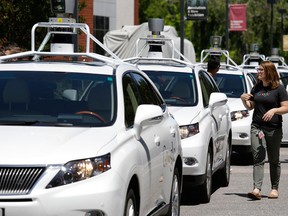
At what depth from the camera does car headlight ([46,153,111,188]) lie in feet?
23.0

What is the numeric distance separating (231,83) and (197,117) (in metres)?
7.35

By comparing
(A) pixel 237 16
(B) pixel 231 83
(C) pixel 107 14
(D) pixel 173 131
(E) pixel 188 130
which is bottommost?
(A) pixel 237 16

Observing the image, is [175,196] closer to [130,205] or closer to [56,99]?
[56,99]

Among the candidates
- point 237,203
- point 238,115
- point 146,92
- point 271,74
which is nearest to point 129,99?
point 146,92

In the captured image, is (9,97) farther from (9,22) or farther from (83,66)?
(9,22)

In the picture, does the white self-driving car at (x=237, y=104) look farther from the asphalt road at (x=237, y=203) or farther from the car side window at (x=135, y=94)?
the car side window at (x=135, y=94)

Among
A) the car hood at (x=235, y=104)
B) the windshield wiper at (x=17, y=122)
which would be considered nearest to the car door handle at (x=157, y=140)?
the windshield wiper at (x=17, y=122)

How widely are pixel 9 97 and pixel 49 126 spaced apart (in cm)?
82

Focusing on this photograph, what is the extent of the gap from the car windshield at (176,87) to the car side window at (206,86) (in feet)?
0.63

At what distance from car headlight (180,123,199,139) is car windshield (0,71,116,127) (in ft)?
12.2

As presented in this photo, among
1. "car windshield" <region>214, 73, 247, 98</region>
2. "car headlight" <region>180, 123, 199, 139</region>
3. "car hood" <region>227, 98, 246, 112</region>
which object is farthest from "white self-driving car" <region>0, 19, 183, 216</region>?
"car windshield" <region>214, 73, 247, 98</region>

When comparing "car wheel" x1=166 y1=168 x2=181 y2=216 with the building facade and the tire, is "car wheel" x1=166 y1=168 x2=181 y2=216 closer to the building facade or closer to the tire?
the tire

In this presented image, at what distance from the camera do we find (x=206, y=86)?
47.1 feet

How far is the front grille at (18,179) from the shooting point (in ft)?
22.8
